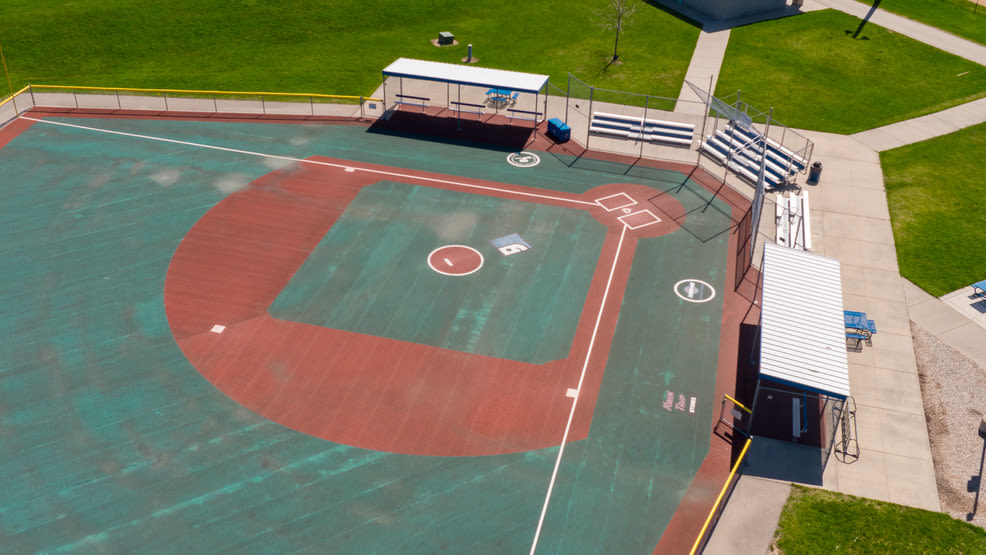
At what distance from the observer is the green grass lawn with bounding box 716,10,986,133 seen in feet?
174

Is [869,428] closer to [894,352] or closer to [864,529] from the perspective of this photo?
[864,529]

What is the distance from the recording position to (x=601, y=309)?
35.2 meters

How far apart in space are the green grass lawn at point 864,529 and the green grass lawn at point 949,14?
5279cm

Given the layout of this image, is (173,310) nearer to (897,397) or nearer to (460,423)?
(460,423)

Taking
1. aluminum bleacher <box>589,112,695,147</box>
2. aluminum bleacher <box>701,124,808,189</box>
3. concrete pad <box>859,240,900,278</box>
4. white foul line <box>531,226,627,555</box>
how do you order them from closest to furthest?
white foul line <box>531,226,627,555</box> → concrete pad <box>859,240,900,278</box> → aluminum bleacher <box>701,124,808,189</box> → aluminum bleacher <box>589,112,695,147</box>

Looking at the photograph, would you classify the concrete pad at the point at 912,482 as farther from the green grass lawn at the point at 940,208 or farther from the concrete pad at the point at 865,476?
the green grass lawn at the point at 940,208

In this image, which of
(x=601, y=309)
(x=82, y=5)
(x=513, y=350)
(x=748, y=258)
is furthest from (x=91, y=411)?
(x=82, y=5)

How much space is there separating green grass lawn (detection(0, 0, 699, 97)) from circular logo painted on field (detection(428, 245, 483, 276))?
2057cm

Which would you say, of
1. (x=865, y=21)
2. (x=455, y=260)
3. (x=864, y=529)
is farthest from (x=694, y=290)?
(x=865, y=21)

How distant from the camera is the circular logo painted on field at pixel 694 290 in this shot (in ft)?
118

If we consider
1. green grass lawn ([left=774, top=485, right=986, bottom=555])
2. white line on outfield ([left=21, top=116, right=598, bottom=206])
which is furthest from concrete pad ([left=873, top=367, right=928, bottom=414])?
white line on outfield ([left=21, top=116, right=598, bottom=206])

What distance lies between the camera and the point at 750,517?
2656 cm

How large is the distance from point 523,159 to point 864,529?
28.4 meters

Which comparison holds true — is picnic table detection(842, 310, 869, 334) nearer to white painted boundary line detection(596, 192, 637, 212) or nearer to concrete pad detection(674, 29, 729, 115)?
white painted boundary line detection(596, 192, 637, 212)
